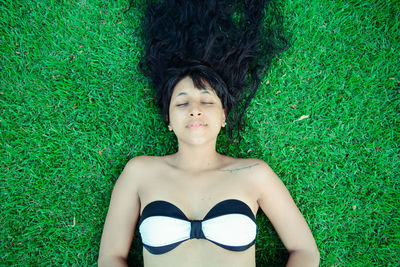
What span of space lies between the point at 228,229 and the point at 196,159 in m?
0.76

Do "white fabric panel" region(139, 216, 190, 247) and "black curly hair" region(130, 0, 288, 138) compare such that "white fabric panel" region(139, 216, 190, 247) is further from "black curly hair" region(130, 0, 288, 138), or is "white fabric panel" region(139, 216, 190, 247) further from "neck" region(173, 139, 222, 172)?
Answer: "black curly hair" region(130, 0, 288, 138)

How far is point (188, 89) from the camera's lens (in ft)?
9.46

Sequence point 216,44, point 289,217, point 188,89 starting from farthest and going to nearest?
point 216,44
point 289,217
point 188,89

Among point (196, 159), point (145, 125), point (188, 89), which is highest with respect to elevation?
point (188, 89)

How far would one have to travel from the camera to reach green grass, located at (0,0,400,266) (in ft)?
11.4

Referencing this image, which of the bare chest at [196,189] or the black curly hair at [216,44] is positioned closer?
the bare chest at [196,189]

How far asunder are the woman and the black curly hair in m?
0.01

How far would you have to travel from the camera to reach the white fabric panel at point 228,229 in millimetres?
2711

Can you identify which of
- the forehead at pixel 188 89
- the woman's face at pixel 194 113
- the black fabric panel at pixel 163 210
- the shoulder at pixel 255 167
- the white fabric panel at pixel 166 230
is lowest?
the white fabric panel at pixel 166 230

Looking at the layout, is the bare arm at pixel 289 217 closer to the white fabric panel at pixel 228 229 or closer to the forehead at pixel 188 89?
the white fabric panel at pixel 228 229

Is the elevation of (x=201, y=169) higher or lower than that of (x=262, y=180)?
higher

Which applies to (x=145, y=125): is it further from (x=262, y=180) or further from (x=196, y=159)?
(x=262, y=180)

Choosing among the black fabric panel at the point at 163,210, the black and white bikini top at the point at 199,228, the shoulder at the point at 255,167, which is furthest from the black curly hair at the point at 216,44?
the black and white bikini top at the point at 199,228

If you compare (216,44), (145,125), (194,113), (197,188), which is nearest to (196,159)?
(197,188)
